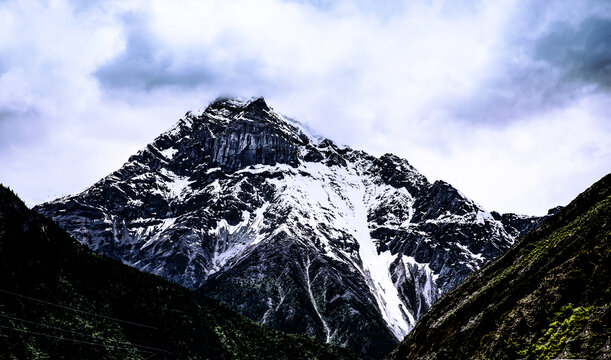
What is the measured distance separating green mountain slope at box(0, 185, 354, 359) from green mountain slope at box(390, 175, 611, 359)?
327 feet

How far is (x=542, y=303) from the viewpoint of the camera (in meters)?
27.2

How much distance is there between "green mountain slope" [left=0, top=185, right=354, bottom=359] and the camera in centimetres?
11762

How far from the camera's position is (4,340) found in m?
106

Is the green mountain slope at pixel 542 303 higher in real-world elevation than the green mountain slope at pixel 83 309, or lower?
lower

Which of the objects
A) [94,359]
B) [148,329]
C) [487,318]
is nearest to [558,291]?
[487,318]

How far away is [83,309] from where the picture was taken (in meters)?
138

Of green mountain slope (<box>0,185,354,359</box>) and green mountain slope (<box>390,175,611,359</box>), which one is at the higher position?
green mountain slope (<box>0,185,354,359</box>)

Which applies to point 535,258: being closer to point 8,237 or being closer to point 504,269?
point 504,269

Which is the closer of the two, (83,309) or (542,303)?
(542,303)

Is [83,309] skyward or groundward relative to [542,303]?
skyward

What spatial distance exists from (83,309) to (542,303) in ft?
450

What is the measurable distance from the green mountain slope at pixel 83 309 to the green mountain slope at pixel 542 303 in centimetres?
9972

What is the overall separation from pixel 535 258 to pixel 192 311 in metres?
171

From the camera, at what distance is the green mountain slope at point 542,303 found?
2314 cm
